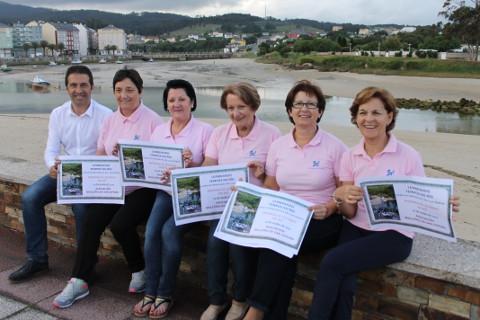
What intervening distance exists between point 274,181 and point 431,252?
1088 mm

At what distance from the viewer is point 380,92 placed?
3102 millimetres

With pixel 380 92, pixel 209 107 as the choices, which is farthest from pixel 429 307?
pixel 209 107

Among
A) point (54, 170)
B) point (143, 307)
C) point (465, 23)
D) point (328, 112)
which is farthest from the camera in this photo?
point (465, 23)

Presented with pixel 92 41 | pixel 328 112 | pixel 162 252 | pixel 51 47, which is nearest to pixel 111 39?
pixel 92 41

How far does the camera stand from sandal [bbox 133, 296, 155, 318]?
134 inches

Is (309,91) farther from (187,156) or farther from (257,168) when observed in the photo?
(187,156)

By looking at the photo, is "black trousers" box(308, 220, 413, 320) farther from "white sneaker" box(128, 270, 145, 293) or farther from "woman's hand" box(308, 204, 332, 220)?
"white sneaker" box(128, 270, 145, 293)

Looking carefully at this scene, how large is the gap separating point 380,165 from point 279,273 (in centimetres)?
88

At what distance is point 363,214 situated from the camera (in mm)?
3090

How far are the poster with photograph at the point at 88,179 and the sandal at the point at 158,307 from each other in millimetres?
880

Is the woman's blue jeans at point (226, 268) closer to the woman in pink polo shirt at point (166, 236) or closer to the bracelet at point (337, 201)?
the woman in pink polo shirt at point (166, 236)

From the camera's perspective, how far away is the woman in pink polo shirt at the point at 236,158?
321cm

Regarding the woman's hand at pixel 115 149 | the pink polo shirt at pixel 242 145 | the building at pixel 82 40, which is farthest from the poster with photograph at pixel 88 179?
the building at pixel 82 40

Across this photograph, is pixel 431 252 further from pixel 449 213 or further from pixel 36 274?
pixel 36 274
